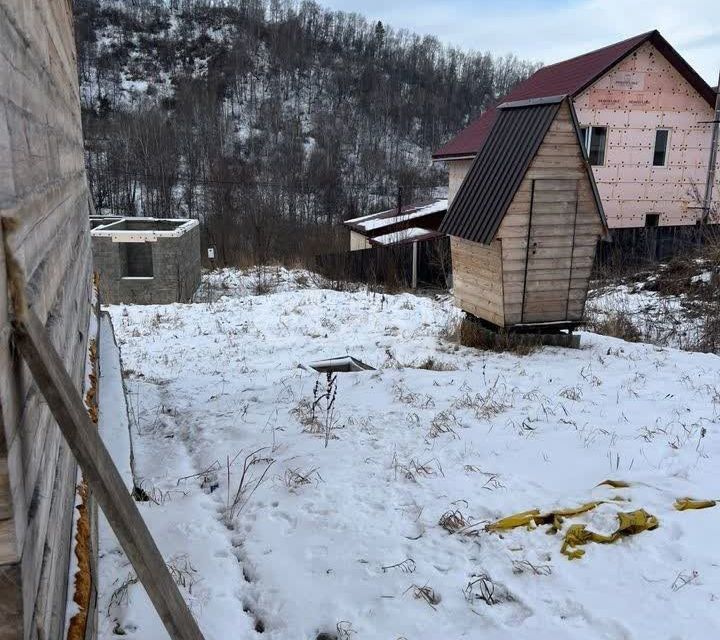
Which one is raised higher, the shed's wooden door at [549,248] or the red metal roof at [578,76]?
the red metal roof at [578,76]

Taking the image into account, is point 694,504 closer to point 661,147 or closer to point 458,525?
point 458,525

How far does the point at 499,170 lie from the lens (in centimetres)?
861

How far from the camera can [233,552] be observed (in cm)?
356

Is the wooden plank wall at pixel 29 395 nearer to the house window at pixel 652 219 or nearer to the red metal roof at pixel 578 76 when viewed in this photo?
the red metal roof at pixel 578 76

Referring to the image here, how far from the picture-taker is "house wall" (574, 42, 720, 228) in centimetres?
2075

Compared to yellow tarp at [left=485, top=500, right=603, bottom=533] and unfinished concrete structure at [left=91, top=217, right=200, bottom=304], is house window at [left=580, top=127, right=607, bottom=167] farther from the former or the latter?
yellow tarp at [left=485, top=500, right=603, bottom=533]

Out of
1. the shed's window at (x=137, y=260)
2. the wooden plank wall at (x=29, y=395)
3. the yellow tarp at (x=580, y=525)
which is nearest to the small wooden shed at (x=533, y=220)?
the yellow tarp at (x=580, y=525)

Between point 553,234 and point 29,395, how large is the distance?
8.05m

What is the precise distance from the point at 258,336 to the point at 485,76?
86003 millimetres

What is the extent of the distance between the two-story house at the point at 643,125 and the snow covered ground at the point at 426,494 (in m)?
15.4

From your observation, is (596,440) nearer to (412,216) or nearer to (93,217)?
(412,216)

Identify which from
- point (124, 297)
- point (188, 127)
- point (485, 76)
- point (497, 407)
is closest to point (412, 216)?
point (124, 297)

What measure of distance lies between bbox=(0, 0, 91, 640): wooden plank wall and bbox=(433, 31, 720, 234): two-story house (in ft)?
69.8

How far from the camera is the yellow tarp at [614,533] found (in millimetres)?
3439
